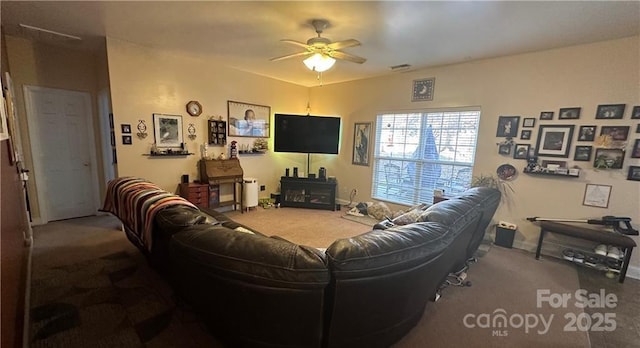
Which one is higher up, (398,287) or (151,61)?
(151,61)

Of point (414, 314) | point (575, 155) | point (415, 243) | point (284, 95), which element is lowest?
point (414, 314)

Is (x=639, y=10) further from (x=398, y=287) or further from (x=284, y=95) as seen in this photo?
→ (x=284, y=95)

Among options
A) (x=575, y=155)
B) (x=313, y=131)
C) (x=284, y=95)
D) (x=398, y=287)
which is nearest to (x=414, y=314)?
(x=398, y=287)

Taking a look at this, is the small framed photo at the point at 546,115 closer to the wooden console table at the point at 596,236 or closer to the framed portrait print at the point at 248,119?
the wooden console table at the point at 596,236

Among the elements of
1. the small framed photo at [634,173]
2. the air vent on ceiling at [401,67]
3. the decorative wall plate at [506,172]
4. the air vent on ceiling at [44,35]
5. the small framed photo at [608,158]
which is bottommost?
the decorative wall plate at [506,172]

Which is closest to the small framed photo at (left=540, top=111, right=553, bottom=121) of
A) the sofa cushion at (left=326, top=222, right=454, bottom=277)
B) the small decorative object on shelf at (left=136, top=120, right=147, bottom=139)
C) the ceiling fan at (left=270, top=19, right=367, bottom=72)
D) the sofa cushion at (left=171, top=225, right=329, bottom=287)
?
the ceiling fan at (left=270, top=19, right=367, bottom=72)

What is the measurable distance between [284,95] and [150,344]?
4.90 meters

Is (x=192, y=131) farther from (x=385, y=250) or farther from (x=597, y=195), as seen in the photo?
(x=597, y=195)

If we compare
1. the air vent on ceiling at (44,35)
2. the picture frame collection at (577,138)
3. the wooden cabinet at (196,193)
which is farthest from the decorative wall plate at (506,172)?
the air vent on ceiling at (44,35)

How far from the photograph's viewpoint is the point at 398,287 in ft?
4.89

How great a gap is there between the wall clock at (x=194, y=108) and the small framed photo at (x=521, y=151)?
4.95 metres

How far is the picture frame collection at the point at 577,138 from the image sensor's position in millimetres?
2930

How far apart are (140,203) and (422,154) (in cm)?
425

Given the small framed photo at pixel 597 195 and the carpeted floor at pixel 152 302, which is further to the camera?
the small framed photo at pixel 597 195
